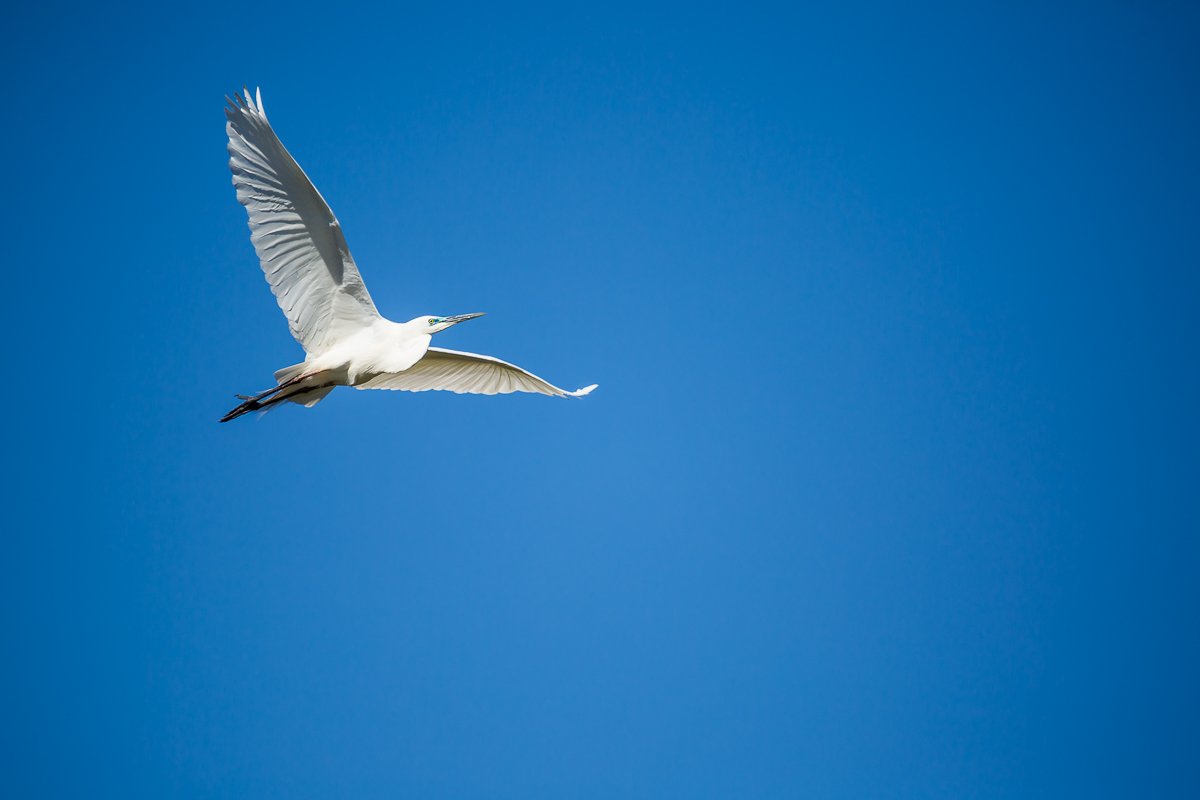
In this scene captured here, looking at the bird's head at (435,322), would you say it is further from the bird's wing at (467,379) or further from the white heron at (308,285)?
the bird's wing at (467,379)

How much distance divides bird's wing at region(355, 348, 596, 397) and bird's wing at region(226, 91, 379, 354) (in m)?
1.02

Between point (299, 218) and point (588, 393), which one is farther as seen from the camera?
point (588, 393)

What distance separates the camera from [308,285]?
653cm

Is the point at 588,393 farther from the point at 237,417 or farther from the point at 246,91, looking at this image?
the point at 246,91

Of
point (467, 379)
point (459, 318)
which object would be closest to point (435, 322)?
point (459, 318)

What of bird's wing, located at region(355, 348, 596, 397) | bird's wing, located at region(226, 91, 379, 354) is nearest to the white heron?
bird's wing, located at region(226, 91, 379, 354)

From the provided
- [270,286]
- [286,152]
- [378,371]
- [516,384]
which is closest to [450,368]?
[516,384]

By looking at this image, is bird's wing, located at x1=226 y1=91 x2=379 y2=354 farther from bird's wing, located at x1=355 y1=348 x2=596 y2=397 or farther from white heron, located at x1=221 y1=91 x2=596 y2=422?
bird's wing, located at x1=355 y1=348 x2=596 y2=397

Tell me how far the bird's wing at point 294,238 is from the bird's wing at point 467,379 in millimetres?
1016

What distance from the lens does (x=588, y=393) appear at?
7926 mm

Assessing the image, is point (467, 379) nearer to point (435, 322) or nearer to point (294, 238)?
point (435, 322)

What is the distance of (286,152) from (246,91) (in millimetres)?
383

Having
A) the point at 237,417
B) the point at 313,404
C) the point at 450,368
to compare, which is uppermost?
the point at 450,368

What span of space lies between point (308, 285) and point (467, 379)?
5.71 ft
